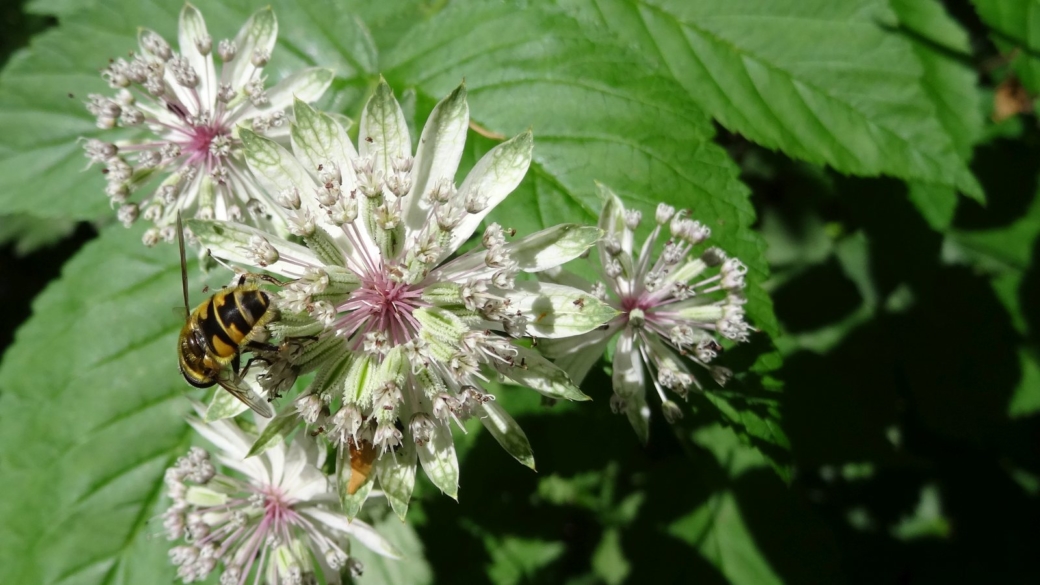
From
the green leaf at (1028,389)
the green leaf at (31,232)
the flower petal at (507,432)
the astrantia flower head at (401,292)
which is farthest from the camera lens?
the green leaf at (31,232)

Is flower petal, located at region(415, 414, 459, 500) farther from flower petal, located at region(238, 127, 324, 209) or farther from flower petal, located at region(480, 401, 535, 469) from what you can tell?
flower petal, located at region(238, 127, 324, 209)

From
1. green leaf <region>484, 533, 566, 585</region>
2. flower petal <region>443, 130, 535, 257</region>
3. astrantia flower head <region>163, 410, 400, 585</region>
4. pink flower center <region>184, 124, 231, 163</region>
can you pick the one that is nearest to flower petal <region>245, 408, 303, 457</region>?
astrantia flower head <region>163, 410, 400, 585</region>

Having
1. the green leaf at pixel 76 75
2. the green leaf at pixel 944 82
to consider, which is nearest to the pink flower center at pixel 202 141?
the green leaf at pixel 76 75

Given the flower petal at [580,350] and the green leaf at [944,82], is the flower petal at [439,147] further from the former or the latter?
the green leaf at [944,82]

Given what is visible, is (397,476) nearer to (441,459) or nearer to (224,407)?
(441,459)

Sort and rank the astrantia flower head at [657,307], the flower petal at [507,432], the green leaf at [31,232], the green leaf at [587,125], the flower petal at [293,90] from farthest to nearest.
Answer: the green leaf at [31,232] → the flower petal at [293,90] → the green leaf at [587,125] → the astrantia flower head at [657,307] → the flower petal at [507,432]

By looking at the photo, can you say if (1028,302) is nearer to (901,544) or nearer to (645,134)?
(901,544)

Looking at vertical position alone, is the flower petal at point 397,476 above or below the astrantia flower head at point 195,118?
below

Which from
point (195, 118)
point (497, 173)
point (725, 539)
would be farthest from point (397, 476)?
point (725, 539)
